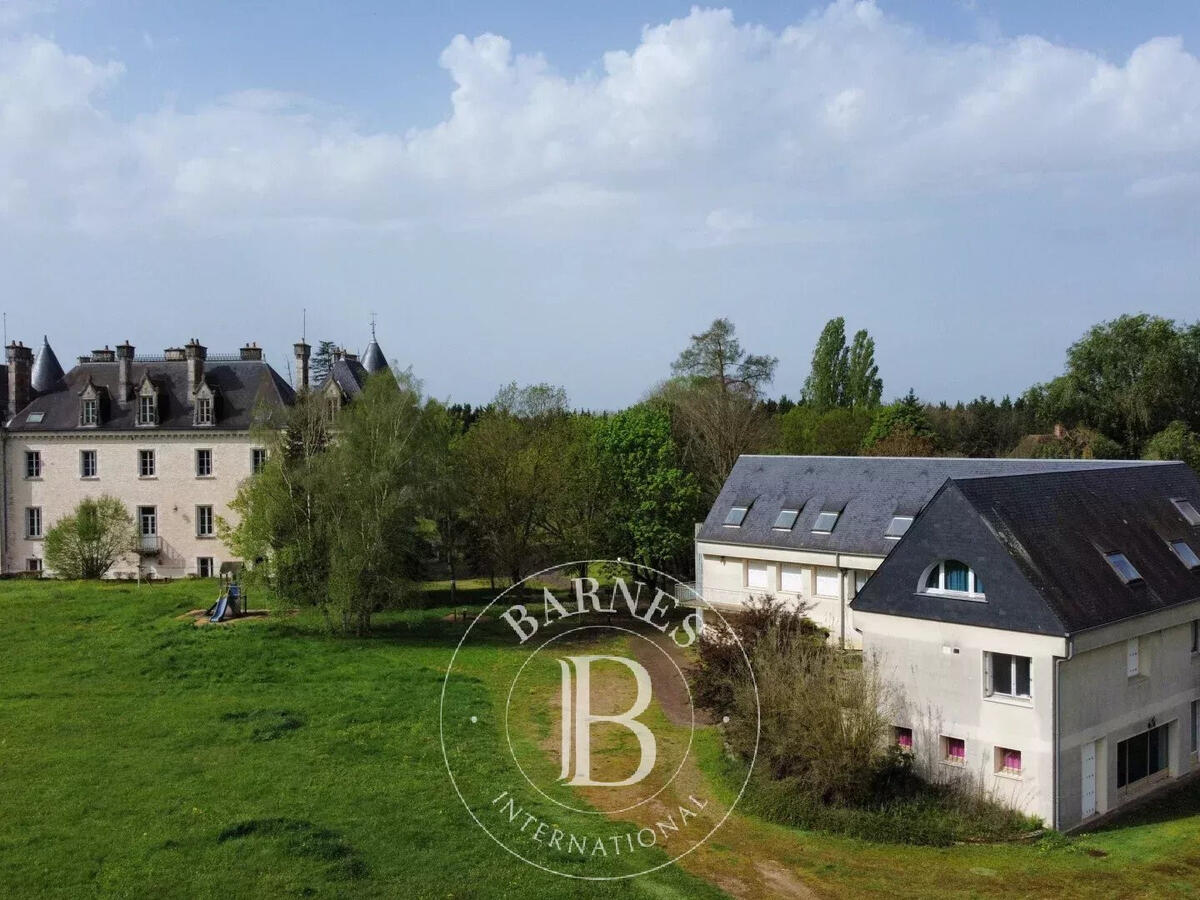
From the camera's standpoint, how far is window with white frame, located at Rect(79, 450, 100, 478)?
4759 cm

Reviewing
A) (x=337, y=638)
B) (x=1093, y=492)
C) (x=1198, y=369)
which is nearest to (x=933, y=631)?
(x=1093, y=492)

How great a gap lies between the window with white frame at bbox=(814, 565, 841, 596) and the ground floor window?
34.7ft

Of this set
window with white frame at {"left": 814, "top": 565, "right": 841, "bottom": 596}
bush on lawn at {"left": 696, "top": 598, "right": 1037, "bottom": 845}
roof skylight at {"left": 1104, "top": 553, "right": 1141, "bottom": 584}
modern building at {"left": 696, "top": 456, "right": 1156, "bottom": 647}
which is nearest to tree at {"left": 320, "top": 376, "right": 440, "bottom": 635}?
modern building at {"left": 696, "top": 456, "right": 1156, "bottom": 647}

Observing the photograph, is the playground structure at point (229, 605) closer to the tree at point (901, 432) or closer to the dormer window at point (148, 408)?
the dormer window at point (148, 408)

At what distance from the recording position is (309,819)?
1761cm

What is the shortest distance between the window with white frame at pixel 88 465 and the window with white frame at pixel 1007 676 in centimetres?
4225

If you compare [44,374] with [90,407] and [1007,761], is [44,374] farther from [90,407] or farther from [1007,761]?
[1007,761]

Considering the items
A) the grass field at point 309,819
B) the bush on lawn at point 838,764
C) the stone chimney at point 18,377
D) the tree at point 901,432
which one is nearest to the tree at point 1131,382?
the tree at point 901,432

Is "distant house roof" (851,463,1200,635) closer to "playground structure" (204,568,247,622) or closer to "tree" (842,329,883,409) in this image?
"playground structure" (204,568,247,622)

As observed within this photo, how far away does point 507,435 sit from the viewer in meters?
43.4

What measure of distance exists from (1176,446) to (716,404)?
77.7 feet

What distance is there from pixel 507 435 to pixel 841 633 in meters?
18.2

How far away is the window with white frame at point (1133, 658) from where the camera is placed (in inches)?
844

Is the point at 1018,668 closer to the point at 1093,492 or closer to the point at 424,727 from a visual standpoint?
the point at 1093,492
